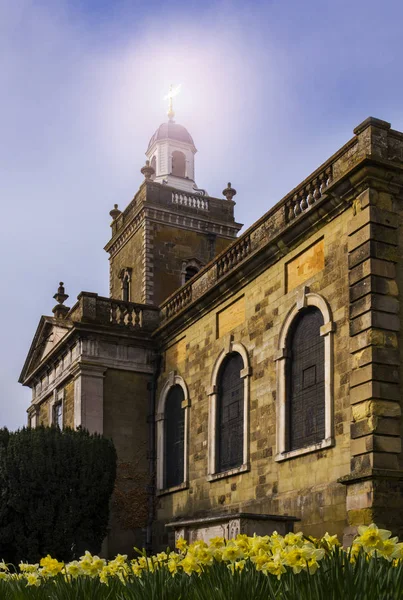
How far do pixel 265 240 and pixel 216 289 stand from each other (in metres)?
2.51

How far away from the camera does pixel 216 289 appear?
2189 centimetres

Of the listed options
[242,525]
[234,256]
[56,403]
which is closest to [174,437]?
[56,403]

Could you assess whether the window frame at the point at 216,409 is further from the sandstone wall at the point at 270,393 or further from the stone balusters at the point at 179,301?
the stone balusters at the point at 179,301

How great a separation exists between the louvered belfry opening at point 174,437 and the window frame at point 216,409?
2059 mm

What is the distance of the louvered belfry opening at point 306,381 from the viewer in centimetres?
1717

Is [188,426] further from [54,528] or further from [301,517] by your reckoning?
[301,517]

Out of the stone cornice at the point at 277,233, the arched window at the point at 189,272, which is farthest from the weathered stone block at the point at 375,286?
the arched window at the point at 189,272

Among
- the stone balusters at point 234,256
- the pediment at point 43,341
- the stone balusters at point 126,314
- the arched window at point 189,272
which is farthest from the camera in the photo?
the arched window at point 189,272

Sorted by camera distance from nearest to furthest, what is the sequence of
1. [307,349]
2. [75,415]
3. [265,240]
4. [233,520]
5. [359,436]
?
[359,436], [233,520], [307,349], [265,240], [75,415]

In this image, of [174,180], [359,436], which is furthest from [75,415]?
[174,180]

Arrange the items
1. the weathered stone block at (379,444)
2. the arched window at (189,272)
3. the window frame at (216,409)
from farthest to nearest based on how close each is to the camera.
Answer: the arched window at (189,272) < the window frame at (216,409) < the weathered stone block at (379,444)

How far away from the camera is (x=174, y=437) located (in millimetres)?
24234

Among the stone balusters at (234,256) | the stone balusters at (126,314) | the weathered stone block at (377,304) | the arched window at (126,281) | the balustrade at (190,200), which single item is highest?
the balustrade at (190,200)

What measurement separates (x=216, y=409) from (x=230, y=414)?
666 millimetres
